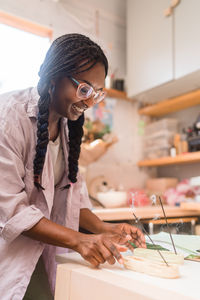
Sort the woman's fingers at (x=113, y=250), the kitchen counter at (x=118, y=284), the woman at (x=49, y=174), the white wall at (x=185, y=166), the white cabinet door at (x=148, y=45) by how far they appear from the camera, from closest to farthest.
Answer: the kitchen counter at (x=118, y=284) < the woman's fingers at (x=113, y=250) < the woman at (x=49, y=174) < the white cabinet door at (x=148, y=45) < the white wall at (x=185, y=166)

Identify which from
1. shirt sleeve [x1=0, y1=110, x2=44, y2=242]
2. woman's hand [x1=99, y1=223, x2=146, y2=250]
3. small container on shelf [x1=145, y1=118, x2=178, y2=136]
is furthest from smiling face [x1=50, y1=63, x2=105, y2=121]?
small container on shelf [x1=145, y1=118, x2=178, y2=136]

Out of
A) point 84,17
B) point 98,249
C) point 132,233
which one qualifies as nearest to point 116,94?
point 84,17

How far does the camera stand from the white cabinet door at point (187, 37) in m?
1.93

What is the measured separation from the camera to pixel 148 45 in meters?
2.30

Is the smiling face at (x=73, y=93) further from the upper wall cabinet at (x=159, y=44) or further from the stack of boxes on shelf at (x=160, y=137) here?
the stack of boxes on shelf at (x=160, y=137)

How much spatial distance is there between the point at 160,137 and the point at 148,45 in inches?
28.3

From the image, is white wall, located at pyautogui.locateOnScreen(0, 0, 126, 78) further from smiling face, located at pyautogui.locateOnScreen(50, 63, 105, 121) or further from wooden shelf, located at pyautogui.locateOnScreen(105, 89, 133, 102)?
smiling face, located at pyautogui.locateOnScreen(50, 63, 105, 121)

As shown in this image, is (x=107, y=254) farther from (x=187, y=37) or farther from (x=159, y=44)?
(x=159, y=44)

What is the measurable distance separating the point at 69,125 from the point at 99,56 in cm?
28

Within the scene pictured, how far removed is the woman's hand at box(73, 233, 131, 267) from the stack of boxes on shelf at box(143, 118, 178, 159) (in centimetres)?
174

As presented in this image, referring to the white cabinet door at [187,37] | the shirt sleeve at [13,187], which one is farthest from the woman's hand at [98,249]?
the white cabinet door at [187,37]

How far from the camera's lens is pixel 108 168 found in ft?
7.87

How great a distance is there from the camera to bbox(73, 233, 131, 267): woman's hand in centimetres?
63

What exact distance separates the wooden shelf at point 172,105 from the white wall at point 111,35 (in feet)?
0.49
